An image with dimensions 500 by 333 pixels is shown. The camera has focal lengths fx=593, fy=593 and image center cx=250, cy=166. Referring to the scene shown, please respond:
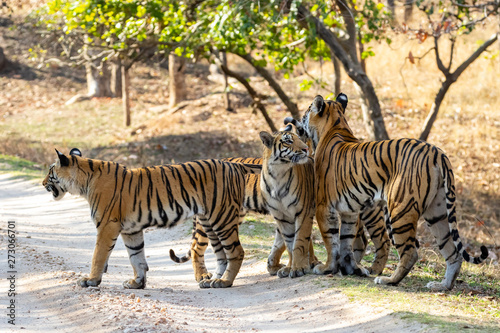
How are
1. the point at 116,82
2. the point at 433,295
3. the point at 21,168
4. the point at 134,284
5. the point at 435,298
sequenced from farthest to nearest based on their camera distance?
the point at 116,82 < the point at 21,168 < the point at 134,284 < the point at 433,295 < the point at 435,298

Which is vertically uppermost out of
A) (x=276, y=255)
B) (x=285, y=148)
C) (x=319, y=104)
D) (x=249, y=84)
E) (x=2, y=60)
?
(x=2, y=60)

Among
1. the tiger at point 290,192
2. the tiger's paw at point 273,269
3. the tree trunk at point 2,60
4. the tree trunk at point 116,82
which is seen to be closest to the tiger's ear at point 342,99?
the tiger at point 290,192

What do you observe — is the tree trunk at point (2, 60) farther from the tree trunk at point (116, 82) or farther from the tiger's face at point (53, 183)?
the tiger's face at point (53, 183)

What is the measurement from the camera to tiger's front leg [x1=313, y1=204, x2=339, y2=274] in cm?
611

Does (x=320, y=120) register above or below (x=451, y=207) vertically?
above

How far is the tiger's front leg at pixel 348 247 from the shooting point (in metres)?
6.12

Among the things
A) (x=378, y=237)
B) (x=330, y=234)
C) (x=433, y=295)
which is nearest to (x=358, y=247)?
(x=378, y=237)

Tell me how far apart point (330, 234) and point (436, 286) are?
3.76 ft

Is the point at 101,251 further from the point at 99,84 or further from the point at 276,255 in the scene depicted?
the point at 99,84

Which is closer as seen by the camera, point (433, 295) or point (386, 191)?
point (433, 295)

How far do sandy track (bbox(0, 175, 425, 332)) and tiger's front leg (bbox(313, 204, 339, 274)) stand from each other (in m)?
0.20

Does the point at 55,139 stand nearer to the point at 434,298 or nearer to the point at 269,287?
the point at 269,287

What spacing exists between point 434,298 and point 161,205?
2.71 metres

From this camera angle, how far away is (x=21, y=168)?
14.2 metres
